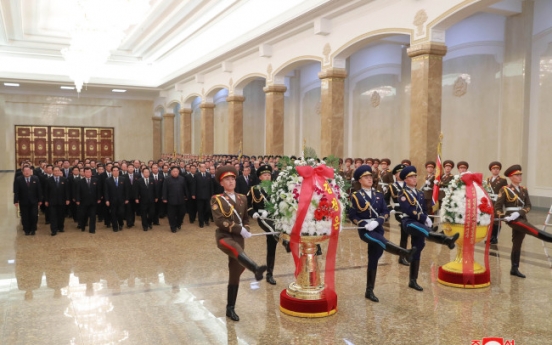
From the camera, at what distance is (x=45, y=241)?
973cm

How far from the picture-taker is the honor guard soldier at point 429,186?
10.8 meters

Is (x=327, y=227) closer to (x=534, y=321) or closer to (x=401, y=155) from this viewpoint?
(x=534, y=321)

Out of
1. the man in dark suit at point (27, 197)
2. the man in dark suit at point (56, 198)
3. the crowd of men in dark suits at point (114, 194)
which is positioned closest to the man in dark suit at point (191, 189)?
the crowd of men in dark suits at point (114, 194)

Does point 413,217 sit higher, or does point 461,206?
point 461,206

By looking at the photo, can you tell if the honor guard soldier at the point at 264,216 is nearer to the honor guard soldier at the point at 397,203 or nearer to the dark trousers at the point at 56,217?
the honor guard soldier at the point at 397,203

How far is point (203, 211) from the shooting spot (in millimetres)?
11969

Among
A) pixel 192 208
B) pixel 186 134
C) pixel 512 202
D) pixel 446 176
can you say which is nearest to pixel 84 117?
pixel 186 134

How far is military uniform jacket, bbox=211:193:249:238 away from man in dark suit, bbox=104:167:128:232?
648 cm

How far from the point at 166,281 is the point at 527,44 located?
12.4 m

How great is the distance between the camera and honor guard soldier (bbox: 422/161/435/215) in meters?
10.8

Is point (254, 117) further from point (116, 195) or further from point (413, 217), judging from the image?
point (413, 217)

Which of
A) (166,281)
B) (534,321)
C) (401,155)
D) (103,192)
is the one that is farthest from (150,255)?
(401,155)

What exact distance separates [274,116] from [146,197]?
325 inches

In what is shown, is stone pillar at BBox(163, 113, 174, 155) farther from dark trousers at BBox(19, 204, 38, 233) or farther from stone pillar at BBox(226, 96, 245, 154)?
dark trousers at BBox(19, 204, 38, 233)
